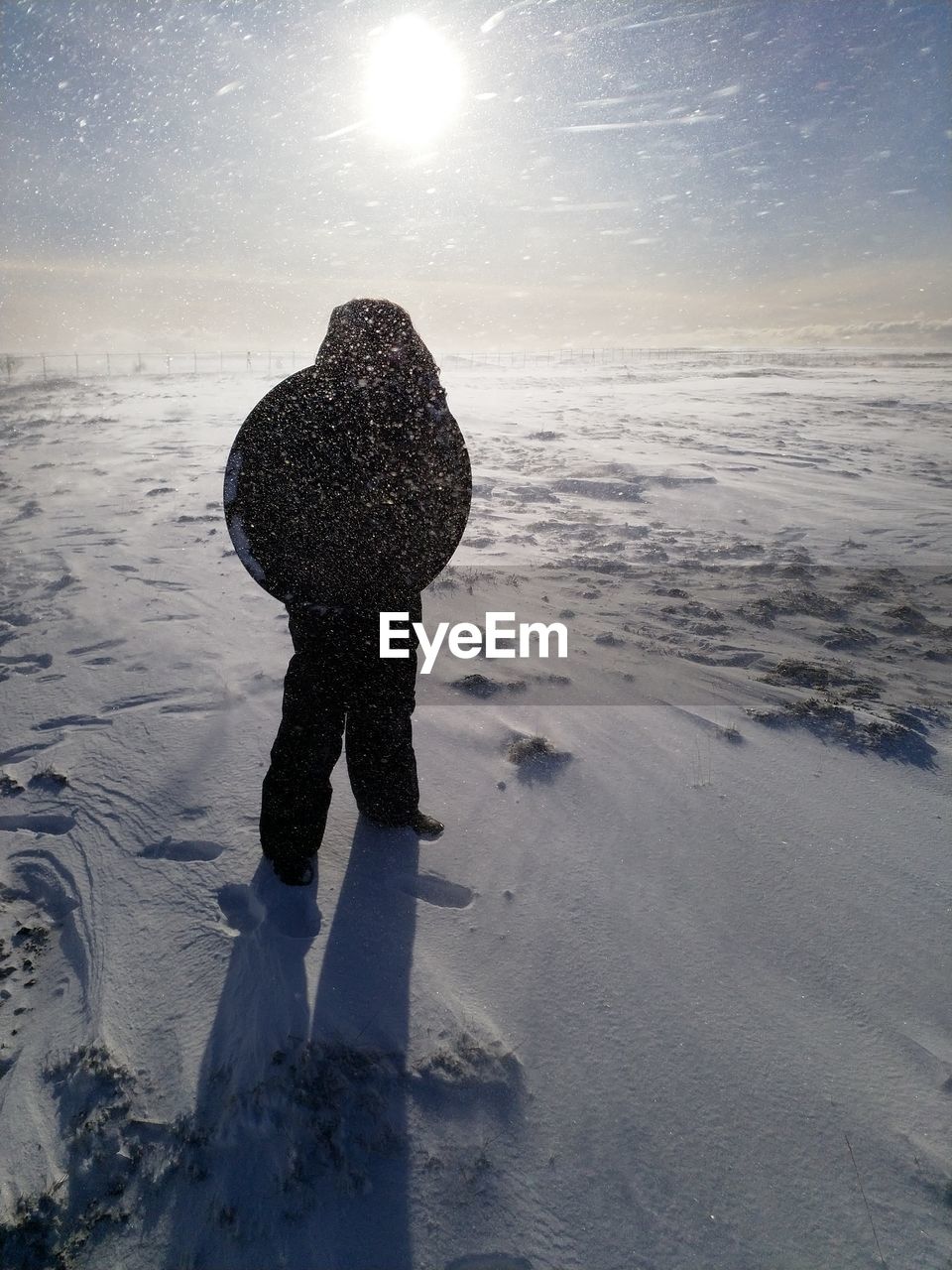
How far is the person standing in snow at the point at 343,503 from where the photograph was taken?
1905 millimetres

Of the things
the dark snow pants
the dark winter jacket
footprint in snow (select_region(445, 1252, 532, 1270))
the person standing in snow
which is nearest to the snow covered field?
footprint in snow (select_region(445, 1252, 532, 1270))

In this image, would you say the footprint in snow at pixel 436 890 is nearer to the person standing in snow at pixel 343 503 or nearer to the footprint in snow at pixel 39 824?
the person standing in snow at pixel 343 503

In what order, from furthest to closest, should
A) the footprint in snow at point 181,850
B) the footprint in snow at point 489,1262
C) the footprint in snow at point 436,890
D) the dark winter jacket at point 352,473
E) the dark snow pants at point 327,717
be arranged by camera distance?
1. the footprint in snow at point 181,850
2. the footprint in snow at point 436,890
3. the dark snow pants at point 327,717
4. the dark winter jacket at point 352,473
5. the footprint in snow at point 489,1262

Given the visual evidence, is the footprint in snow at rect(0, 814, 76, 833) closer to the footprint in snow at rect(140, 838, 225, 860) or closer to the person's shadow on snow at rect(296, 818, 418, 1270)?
the footprint in snow at rect(140, 838, 225, 860)

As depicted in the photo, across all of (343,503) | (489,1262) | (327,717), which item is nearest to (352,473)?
(343,503)

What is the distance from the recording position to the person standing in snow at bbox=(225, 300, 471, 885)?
191cm

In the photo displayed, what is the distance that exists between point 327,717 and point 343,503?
732 millimetres

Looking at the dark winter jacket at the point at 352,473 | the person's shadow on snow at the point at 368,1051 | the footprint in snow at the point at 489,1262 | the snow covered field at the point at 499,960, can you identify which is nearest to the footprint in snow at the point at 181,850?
the snow covered field at the point at 499,960

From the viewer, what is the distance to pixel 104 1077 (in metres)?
1.69

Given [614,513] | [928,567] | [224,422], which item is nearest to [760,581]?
[928,567]

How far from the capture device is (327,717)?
2213 mm

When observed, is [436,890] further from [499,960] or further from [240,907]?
[240,907]

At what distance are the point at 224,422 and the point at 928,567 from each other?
13.7m

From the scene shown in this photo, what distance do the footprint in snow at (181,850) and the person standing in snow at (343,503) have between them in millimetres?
469
